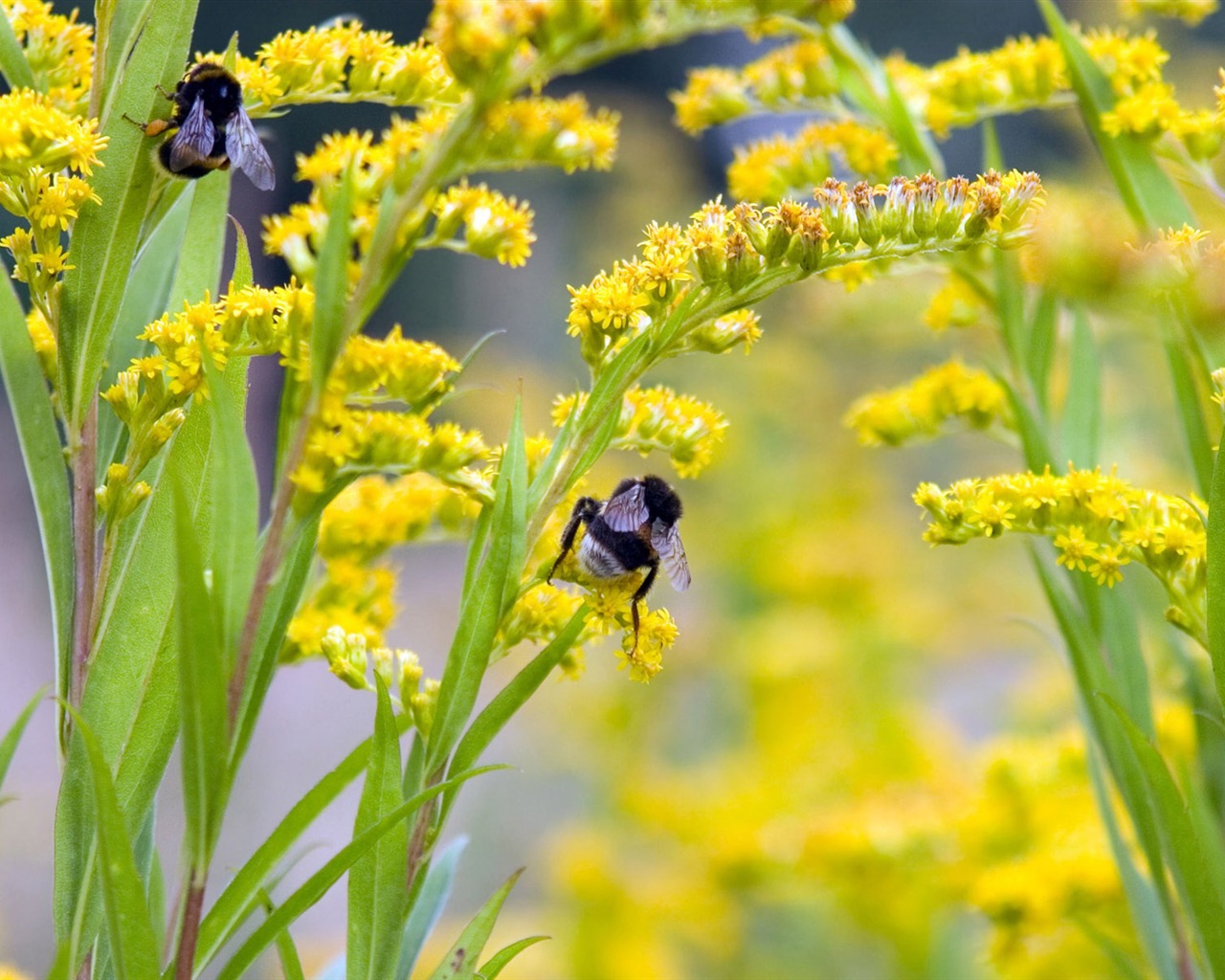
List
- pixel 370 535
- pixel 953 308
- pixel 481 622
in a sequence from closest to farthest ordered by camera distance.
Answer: pixel 481 622, pixel 370 535, pixel 953 308

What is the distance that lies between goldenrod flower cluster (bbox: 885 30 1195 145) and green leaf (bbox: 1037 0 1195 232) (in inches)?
0.4

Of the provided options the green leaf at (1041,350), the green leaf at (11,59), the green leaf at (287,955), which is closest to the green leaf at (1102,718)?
the green leaf at (1041,350)

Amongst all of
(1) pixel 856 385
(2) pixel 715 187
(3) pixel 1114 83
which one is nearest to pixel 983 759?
(3) pixel 1114 83

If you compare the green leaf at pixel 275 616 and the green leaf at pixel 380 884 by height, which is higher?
the green leaf at pixel 275 616

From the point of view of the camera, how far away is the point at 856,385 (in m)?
2.60

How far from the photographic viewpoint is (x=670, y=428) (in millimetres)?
691

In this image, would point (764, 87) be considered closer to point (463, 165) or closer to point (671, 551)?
point (671, 551)

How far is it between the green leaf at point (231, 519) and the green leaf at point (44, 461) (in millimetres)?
140

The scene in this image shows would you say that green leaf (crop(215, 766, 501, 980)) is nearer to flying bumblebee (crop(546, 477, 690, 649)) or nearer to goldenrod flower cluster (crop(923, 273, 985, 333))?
flying bumblebee (crop(546, 477, 690, 649))

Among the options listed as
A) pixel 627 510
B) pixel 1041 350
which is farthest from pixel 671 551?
pixel 1041 350

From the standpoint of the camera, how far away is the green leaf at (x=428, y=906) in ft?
2.06

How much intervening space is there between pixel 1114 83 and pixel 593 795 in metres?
1.80

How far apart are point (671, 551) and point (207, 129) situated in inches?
17.0

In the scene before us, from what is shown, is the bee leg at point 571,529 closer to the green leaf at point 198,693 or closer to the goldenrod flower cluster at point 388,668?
the goldenrod flower cluster at point 388,668
